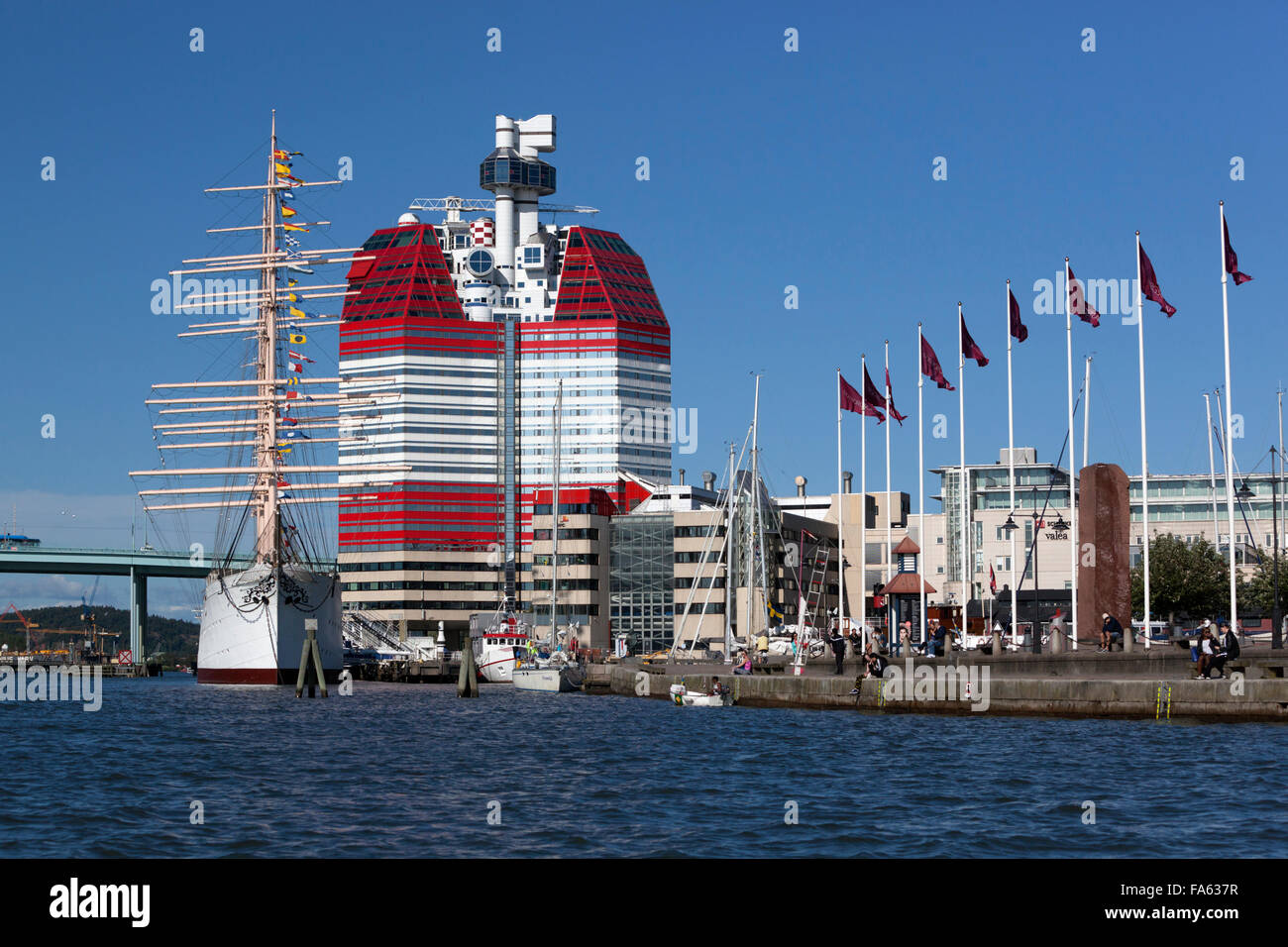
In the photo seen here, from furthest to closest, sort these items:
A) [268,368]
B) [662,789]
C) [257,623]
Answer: [268,368]
[257,623]
[662,789]

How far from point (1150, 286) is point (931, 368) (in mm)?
12286

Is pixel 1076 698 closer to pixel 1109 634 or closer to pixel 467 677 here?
pixel 1109 634

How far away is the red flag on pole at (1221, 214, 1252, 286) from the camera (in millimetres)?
58719

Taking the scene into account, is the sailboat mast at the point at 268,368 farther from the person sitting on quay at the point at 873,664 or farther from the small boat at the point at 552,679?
the person sitting on quay at the point at 873,664

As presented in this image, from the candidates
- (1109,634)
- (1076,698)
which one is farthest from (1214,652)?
(1109,634)

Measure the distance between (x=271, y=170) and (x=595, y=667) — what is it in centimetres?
5223

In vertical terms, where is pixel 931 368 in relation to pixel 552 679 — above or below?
above

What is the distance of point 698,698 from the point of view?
67.2 meters

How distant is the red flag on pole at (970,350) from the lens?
229ft

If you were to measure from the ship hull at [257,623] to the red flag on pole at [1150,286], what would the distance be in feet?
223

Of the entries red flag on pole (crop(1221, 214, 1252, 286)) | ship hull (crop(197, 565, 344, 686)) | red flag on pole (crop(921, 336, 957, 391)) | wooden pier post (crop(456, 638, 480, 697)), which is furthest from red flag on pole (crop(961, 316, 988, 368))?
ship hull (crop(197, 565, 344, 686))

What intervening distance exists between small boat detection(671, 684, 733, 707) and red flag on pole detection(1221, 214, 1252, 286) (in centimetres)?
2770
